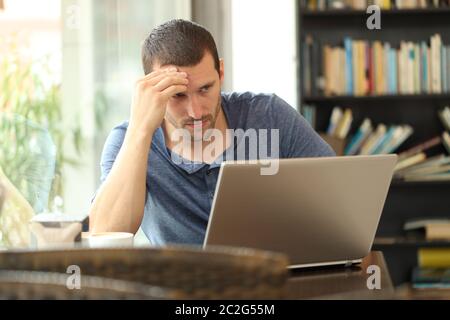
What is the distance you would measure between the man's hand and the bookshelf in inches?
68.5

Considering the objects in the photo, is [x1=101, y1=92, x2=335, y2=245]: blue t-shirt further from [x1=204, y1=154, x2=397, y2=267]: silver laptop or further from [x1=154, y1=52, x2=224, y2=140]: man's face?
[x1=204, y1=154, x2=397, y2=267]: silver laptop

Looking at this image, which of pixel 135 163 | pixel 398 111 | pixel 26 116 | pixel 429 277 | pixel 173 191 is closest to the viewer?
pixel 135 163

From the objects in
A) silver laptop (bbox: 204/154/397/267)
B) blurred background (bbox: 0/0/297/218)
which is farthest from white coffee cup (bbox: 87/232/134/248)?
blurred background (bbox: 0/0/297/218)

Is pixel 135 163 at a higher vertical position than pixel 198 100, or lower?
lower

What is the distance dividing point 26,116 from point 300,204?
1.63m

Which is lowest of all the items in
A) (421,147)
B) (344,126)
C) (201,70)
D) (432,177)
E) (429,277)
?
(429,277)

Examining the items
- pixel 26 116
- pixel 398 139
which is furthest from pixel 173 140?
pixel 398 139

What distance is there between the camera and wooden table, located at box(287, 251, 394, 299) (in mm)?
1377

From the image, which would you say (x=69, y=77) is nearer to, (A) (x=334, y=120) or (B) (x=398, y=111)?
(A) (x=334, y=120)

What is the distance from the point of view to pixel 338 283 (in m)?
1.51

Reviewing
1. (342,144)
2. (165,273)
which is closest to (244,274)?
(165,273)

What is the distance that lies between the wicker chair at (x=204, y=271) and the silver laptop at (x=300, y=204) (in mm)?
700

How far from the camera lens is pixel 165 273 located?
74 cm
